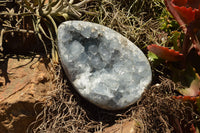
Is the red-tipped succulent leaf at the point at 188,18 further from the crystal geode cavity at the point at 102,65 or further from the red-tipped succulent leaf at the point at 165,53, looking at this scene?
the crystal geode cavity at the point at 102,65

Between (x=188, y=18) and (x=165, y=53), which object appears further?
(x=165, y=53)

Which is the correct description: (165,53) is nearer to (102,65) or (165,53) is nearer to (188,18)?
(188,18)

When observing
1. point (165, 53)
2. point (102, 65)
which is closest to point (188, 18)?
point (165, 53)

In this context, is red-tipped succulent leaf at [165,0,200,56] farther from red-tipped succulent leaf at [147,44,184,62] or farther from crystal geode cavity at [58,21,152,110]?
crystal geode cavity at [58,21,152,110]

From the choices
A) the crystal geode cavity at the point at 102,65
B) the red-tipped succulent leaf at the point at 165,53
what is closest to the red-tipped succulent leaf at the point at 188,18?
the red-tipped succulent leaf at the point at 165,53

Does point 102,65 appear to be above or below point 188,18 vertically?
below

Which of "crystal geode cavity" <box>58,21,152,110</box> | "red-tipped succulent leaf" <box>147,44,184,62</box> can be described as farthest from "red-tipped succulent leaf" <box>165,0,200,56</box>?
"crystal geode cavity" <box>58,21,152,110</box>
